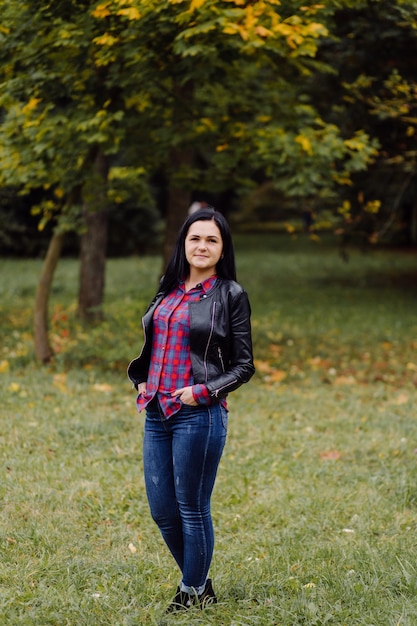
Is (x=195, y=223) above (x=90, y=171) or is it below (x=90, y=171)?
below

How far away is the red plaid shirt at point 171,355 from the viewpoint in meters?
3.15

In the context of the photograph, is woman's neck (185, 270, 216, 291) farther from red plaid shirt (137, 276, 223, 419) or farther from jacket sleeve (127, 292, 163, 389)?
jacket sleeve (127, 292, 163, 389)

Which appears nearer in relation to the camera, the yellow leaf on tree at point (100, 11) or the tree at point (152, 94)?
the yellow leaf on tree at point (100, 11)

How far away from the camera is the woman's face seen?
3.23 m

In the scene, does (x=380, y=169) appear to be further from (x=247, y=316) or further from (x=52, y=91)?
(x=247, y=316)

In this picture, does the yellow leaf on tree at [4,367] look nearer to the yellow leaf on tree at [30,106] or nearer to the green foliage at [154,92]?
the green foliage at [154,92]

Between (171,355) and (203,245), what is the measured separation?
0.50 meters

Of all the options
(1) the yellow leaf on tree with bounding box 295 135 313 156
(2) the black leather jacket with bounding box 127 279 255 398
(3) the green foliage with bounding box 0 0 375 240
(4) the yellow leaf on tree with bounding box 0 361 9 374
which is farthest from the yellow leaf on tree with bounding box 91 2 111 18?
(4) the yellow leaf on tree with bounding box 0 361 9 374

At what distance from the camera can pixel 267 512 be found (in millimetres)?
4684

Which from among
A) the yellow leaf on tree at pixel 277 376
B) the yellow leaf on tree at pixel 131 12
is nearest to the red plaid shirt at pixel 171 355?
the yellow leaf on tree at pixel 131 12

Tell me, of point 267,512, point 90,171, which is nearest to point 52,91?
point 90,171

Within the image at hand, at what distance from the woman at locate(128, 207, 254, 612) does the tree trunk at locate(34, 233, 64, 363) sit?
17.7ft

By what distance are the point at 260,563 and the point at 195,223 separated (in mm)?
1882

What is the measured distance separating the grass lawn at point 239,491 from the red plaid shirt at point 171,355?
3.28ft
